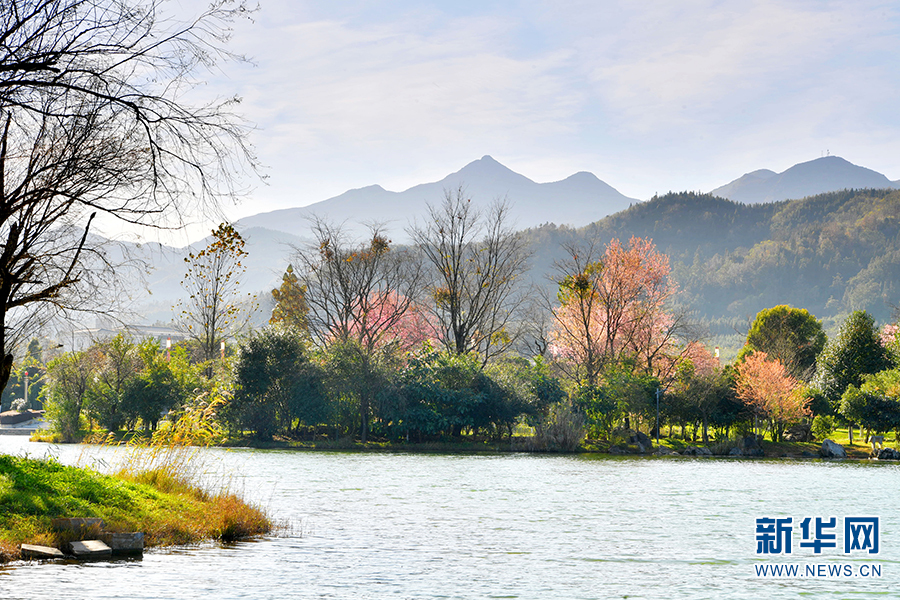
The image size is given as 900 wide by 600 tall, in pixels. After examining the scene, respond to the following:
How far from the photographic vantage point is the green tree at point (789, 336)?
206ft

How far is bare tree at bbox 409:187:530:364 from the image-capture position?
55625mm

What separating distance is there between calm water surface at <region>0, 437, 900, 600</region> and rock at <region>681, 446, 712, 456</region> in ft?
52.4

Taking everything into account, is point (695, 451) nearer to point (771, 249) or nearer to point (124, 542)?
point (124, 542)

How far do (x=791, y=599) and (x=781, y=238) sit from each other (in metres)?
182

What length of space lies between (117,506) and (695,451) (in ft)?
130

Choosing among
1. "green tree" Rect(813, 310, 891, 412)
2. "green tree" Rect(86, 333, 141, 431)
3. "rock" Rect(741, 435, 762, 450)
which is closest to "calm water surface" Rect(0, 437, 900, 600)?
"rock" Rect(741, 435, 762, 450)

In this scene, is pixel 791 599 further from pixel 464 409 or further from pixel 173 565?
pixel 464 409

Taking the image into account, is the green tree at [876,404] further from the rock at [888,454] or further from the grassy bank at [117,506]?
the grassy bank at [117,506]

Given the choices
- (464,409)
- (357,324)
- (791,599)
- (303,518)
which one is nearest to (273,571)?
(303,518)

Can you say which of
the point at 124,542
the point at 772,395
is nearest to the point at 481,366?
the point at 772,395

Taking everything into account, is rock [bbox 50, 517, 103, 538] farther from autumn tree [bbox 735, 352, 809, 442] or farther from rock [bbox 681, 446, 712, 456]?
autumn tree [bbox 735, 352, 809, 442]

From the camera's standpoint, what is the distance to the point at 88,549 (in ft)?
39.5

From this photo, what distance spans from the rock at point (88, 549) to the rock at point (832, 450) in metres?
44.5

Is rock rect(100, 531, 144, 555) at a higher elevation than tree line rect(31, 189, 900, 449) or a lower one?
lower
